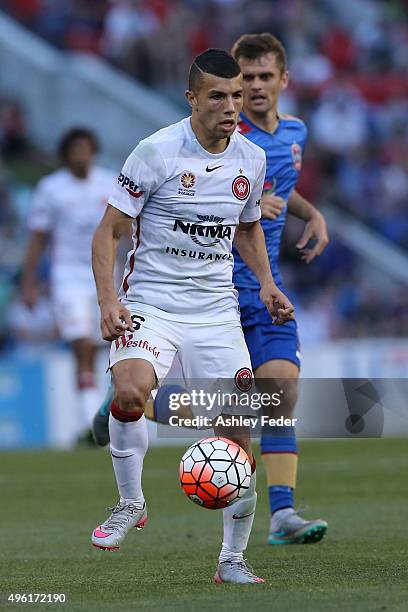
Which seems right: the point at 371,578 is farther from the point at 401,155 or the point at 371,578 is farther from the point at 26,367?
the point at 401,155

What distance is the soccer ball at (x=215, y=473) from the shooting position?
5879 millimetres

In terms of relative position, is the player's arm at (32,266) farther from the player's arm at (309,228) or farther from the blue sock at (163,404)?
the blue sock at (163,404)

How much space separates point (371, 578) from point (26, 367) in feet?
34.7

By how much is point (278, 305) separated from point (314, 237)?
1.76 m

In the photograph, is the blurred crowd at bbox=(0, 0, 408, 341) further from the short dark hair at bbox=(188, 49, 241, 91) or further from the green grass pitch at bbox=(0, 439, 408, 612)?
the short dark hair at bbox=(188, 49, 241, 91)

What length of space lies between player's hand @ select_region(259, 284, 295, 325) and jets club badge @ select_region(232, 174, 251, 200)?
0.44 m

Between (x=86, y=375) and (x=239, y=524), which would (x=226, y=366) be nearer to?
(x=239, y=524)

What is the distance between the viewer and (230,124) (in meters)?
6.15

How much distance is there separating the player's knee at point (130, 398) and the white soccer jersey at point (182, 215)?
0.44 metres

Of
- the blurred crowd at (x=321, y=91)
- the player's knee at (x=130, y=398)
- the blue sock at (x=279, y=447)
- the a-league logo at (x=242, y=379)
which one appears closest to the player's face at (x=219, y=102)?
the a-league logo at (x=242, y=379)

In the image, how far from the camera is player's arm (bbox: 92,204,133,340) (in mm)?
5879

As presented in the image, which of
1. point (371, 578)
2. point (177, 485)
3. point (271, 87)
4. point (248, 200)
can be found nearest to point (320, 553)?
point (371, 578)

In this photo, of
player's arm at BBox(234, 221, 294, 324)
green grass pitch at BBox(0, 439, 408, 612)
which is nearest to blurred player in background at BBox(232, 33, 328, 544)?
green grass pitch at BBox(0, 439, 408, 612)

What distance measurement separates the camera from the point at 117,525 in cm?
611
